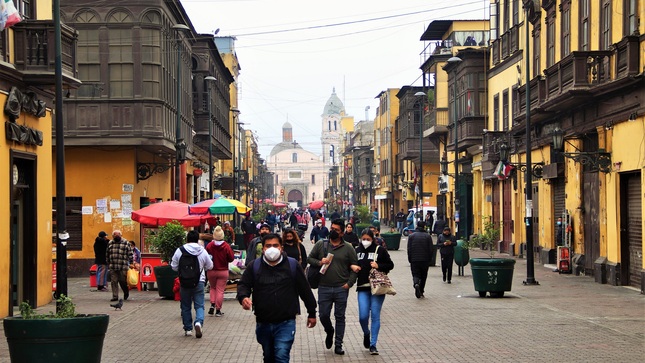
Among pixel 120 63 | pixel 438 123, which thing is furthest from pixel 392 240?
pixel 120 63

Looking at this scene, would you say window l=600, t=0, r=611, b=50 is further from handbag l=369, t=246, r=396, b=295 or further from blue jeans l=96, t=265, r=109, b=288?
blue jeans l=96, t=265, r=109, b=288

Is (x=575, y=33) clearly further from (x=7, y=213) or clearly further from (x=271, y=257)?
(x=271, y=257)

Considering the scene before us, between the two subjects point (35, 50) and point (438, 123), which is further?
point (438, 123)

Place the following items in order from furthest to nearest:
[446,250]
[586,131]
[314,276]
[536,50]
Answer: [536,50], [446,250], [586,131], [314,276]

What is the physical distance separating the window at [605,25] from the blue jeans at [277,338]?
53.6 feet

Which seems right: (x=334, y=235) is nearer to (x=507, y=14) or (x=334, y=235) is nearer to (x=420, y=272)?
(x=420, y=272)

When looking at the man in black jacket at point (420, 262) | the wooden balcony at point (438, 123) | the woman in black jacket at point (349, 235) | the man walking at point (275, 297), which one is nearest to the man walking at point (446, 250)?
the woman in black jacket at point (349, 235)

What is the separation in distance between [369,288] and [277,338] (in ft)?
14.5

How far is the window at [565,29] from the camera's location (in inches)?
1133

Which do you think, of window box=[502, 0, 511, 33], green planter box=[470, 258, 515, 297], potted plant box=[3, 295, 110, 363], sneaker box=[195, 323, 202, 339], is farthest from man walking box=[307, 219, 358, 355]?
window box=[502, 0, 511, 33]

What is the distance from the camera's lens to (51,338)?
32.2ft

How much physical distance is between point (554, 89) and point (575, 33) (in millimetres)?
1762

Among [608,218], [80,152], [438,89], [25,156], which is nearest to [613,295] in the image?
[608,218]

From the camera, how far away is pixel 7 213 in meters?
18.8
